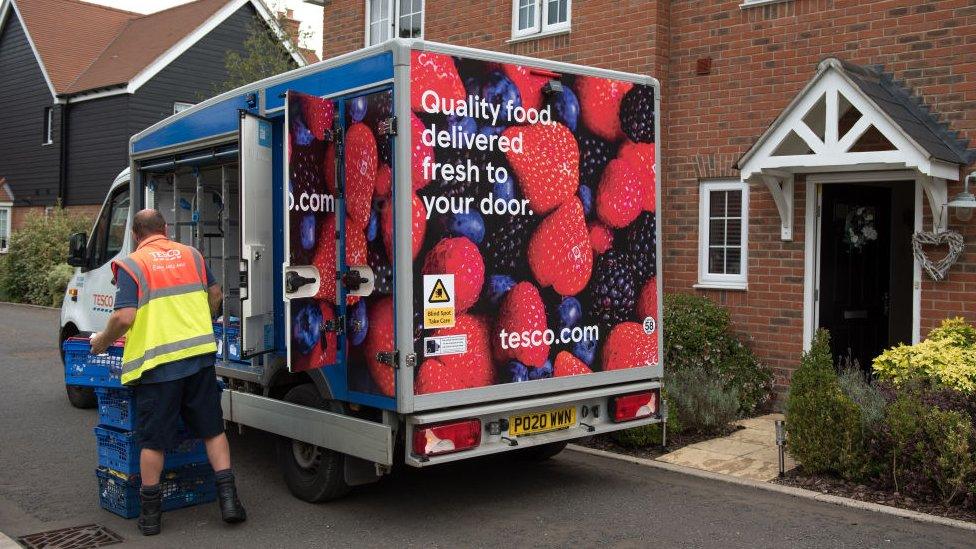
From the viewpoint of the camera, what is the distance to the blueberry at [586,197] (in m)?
5.99

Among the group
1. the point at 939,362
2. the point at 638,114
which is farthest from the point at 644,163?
the point at 939,362

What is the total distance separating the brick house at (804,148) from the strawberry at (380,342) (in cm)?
439

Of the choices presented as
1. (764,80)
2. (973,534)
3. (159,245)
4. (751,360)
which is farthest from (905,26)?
(159,245)

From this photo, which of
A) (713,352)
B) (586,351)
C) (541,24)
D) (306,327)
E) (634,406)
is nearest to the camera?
(306,327)

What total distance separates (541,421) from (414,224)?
4.91 feet

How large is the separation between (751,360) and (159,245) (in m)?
5.59

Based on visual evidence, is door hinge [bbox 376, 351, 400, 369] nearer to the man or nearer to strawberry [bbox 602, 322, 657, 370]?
the man

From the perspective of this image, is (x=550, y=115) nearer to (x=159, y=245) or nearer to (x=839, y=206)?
(x=159, y=245)

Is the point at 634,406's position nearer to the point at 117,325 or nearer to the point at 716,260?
the point at 117,325

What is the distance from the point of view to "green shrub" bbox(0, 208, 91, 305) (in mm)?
22266

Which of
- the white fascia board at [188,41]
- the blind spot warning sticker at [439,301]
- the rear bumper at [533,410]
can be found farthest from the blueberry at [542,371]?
the white fascia board at [188,41]

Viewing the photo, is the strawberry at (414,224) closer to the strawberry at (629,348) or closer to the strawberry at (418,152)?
the strawberry at (418,152)

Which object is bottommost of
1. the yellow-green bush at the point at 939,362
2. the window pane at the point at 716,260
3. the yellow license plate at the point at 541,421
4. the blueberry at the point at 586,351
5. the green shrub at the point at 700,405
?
the green shrub at the point at 700,405

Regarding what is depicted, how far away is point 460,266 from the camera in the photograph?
5410 mm
